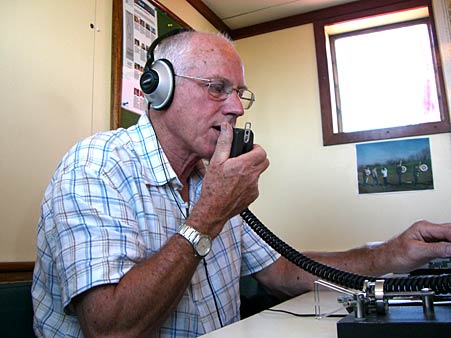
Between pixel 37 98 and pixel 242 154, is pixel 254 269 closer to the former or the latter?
pixel 242 154

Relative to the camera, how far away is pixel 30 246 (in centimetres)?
133

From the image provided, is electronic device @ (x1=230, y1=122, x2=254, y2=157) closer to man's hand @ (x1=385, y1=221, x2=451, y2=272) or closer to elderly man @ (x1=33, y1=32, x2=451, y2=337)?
elderly man @ (x1=33, y1=32, x2=451, y2=337)

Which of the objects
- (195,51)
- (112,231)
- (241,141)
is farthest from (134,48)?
(112,231)

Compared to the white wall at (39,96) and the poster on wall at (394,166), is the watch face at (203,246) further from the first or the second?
the poster on wall at (394,166)

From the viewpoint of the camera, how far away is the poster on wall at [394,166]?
216 cm

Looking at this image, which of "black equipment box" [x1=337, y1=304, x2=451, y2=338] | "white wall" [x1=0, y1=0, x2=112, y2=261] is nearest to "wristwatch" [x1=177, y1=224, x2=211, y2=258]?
"black equipment box" [x1=337, y1=304, x2=451, y2=338]

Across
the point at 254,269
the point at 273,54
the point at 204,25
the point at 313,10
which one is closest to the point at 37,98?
the point at 254,269

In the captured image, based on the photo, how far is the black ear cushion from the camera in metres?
1.19

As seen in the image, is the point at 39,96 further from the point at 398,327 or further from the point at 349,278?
the point at 398,327

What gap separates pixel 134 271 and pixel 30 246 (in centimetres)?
64

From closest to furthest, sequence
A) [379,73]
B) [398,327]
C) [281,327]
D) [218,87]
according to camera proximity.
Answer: [398,327] → [281,327] → [218,87] → [379,73]

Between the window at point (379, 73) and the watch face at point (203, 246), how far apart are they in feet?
5.26

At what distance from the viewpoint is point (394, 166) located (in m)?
2.20

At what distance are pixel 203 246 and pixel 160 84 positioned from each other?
51 cm
